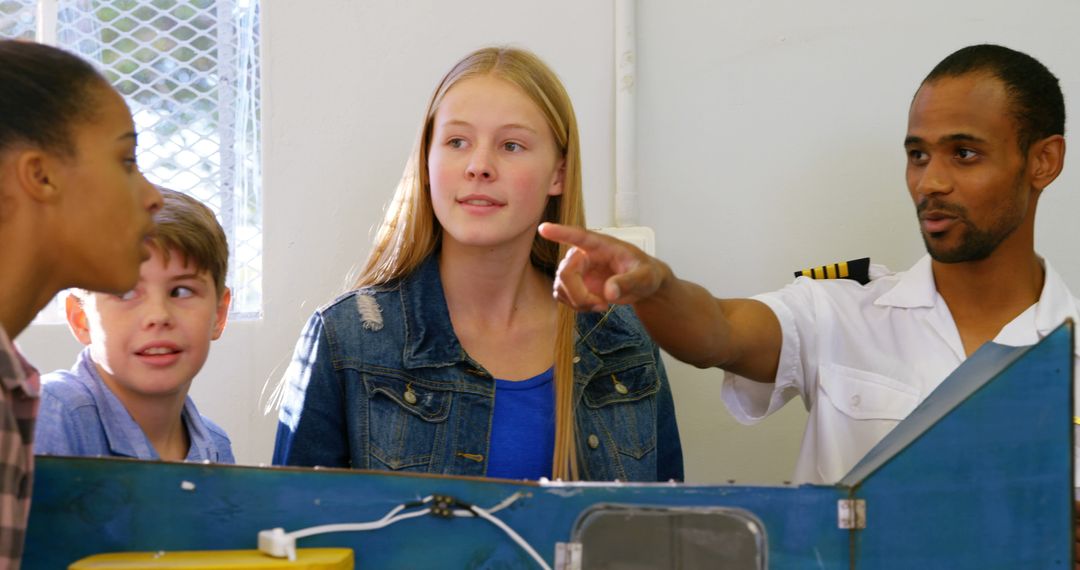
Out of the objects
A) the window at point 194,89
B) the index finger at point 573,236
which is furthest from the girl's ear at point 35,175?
the window at point 194,89

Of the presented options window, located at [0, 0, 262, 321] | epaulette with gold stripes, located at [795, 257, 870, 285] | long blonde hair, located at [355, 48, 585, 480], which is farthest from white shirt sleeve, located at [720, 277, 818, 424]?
window, located at [0, 0, 262, 321]

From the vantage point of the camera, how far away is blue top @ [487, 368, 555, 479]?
179 centimetres

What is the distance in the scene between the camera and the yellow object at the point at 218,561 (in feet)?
3.69

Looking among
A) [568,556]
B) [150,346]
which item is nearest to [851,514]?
[568,556]

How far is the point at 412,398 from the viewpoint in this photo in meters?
1.80

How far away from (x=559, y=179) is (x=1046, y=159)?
845mm

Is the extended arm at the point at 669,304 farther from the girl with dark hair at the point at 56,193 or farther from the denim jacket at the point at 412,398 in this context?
the girl with dark hair at the point at 56,193

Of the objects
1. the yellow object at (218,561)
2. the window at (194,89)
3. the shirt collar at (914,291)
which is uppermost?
the window at (194,89)

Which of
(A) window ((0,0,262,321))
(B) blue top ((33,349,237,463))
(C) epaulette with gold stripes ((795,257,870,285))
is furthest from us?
(A) window ((0,0,262,321))

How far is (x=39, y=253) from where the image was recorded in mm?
1201

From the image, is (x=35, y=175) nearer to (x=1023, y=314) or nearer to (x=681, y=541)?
(x=681, y=541)

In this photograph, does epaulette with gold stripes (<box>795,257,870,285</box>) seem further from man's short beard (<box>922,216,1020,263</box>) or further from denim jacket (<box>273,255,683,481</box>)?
denim jacket (<box>273,255,683,481</box>)

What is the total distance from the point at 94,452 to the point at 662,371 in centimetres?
96

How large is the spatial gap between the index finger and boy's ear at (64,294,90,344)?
32.5 inches
